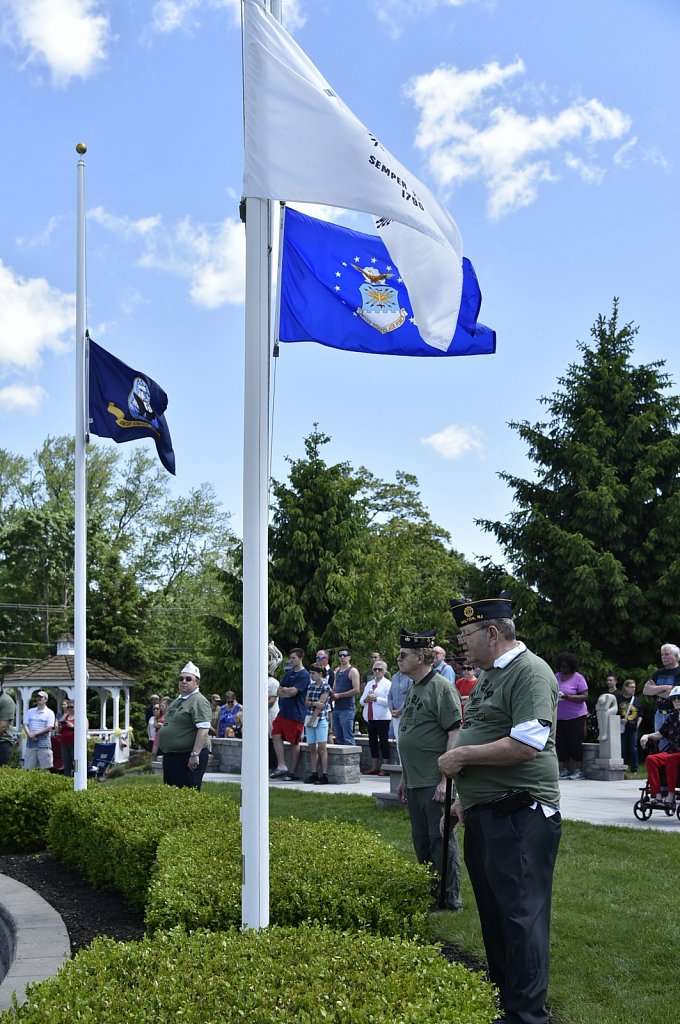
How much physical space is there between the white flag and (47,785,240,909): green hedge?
462 cm

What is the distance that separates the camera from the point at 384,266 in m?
6.68

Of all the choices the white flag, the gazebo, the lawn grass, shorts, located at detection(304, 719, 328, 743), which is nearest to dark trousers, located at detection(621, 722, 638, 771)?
shorts, located at detection(304, 719, 328, 743)

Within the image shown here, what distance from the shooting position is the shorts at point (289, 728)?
15992 mm

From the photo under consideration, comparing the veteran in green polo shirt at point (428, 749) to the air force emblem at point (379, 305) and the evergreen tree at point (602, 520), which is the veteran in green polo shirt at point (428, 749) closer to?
the air force emblem at point (379, 305)

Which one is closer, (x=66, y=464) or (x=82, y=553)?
(x=82, y=553)

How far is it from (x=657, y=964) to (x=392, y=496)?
41.6 metres

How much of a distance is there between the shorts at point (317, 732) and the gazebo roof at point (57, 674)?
1784cm

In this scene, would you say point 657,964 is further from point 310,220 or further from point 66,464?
point 66,464

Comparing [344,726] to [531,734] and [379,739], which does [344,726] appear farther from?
[531,734]

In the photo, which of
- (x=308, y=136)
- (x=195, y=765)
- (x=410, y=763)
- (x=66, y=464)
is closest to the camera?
(x=308, y=136)

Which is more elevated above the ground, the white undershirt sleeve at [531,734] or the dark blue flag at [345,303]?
the dark blue flag at [345,303]

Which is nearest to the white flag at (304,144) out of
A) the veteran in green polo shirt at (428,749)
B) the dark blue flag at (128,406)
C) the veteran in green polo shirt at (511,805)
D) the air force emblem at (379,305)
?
the air force emblem at (379,305)

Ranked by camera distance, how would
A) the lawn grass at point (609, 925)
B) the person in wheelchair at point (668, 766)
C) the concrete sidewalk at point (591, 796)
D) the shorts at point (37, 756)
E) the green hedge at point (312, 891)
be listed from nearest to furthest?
1. the green hedge at point (312, 891)
2. the lawn grass at point (609, 925)
3. the person in wheelchair at point (668, 766)
4. the concrete sidewalk at point (591, 796)
5. the shorts at point (37, 756)

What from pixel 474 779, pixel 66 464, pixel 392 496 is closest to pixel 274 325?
pixel 474 779
